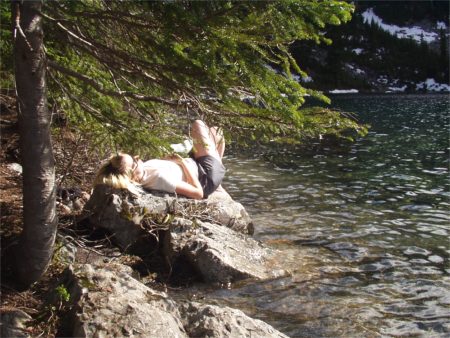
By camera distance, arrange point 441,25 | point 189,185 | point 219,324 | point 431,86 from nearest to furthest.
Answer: point 219,324 < point 189,185 < point 431,86 < point 441,25

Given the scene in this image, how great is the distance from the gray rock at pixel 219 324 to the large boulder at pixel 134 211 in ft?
8.21

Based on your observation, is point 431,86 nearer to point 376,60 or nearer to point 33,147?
point 376,60

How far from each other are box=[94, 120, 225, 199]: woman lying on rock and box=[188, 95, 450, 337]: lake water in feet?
5.08

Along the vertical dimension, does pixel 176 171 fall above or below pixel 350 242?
above

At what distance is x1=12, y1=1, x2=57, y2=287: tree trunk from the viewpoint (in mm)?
4035

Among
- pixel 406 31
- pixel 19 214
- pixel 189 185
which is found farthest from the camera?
pixel 406 31

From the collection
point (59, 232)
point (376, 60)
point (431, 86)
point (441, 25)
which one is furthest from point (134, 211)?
point (441, 25)

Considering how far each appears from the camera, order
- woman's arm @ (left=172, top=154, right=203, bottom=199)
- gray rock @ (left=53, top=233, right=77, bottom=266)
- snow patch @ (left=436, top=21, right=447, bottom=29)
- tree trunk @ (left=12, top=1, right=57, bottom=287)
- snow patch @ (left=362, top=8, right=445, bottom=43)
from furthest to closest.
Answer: snow patch @ (left=436, top=21, right=447, bottom=29) < snow patch @ (left=362, top=8, right=445, bottom=43) < woman's arm @ (left=172, top=154, right=203, bottom=199) < gray rock @ (left=53, top=233, right=77, bottom=266) < tree trunk @ (left=12, top=1, right=57, bottom=287)

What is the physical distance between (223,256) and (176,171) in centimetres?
174

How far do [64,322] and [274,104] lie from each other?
2643 millimetres

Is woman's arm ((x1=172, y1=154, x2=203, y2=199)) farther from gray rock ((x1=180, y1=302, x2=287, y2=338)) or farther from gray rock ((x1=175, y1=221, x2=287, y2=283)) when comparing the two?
gray rock ((x1=180, y1=302, x2=287, y2=338))

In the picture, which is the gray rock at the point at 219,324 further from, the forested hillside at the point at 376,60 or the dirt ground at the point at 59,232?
the forested hillside at the point at 376,60

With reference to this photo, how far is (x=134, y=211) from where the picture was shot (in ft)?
22.8

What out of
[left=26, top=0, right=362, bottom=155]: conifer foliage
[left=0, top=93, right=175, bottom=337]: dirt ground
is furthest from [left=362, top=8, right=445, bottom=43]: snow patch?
[left=26, top=0, right=362, bottom=155]: conifer foliage
